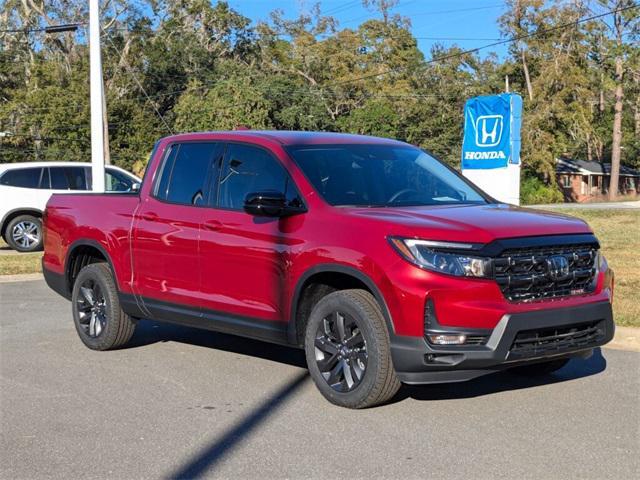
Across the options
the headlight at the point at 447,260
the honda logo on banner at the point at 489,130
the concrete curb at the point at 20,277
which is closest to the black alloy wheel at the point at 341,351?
the headlight at the point at 447,260

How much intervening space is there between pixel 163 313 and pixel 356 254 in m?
2.35

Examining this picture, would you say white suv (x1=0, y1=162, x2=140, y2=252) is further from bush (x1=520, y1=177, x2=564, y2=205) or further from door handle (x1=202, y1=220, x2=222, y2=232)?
bush (x1=520, y1=177, x2=564, y2=205)

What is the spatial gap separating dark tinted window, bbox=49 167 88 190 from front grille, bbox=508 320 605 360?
14.8 metres

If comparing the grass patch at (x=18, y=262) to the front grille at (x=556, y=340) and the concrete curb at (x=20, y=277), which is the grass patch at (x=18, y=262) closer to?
the concrete curb at (x=20, y=277)

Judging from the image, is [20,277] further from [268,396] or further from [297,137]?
[268,396]

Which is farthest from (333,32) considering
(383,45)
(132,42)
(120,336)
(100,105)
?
(120,336)

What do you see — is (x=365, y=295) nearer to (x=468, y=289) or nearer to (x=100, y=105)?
(x=468, y=289)

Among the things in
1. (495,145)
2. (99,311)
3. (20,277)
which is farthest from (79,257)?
(495,145)

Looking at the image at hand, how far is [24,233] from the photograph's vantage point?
744 inches

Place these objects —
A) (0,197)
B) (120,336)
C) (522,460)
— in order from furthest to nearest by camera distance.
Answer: (0,197)
(120,336)
(522,460)

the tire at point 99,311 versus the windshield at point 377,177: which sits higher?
the windshield at point 377,177

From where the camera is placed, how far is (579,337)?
6.33 metres

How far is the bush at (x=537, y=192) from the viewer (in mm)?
68375

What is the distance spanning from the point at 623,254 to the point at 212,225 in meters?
12.2
